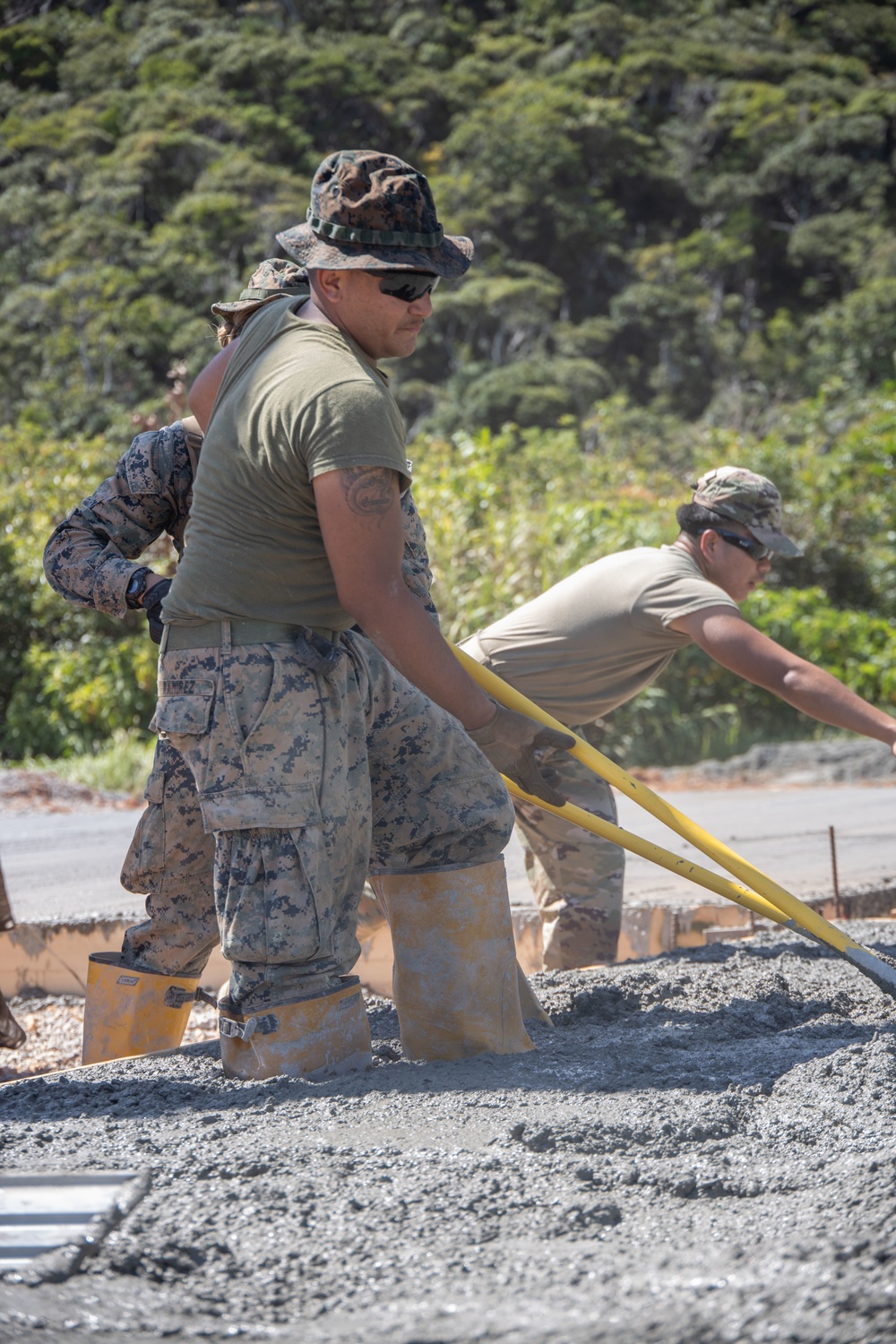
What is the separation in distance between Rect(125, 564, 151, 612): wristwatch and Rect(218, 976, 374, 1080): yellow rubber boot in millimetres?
940

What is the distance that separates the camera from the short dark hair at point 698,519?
3738 mm

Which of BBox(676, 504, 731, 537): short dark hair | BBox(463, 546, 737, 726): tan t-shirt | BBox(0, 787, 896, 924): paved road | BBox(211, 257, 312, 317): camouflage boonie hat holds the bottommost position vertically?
BBox(0, 787, 896, 924): paved road

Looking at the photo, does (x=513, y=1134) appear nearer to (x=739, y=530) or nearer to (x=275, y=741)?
(x=275, y=741)

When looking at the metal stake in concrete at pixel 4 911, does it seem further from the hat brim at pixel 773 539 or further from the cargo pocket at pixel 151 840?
the hat brim at pixel 773 539

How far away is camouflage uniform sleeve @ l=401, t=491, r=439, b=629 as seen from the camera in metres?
2.91

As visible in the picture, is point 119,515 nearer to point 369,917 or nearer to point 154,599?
point 154,599

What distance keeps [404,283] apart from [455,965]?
1.40m

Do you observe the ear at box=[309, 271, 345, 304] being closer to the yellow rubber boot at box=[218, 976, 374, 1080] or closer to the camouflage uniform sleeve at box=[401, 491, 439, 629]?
the camouflage uniform sleeve at box=[401, 491, 439, 629]

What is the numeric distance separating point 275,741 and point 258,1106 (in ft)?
2.19

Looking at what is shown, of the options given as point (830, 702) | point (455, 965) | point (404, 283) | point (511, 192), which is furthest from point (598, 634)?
point (511, 192)

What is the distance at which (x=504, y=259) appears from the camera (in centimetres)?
3728

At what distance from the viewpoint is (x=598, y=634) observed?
3707 mm

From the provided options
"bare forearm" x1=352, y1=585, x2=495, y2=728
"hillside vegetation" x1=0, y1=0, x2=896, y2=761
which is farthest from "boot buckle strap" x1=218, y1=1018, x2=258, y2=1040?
"hillside vegetation" x1=0, y1=0, x2=896, y2=761

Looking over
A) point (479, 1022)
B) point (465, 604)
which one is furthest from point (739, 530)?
point (465, 604)
